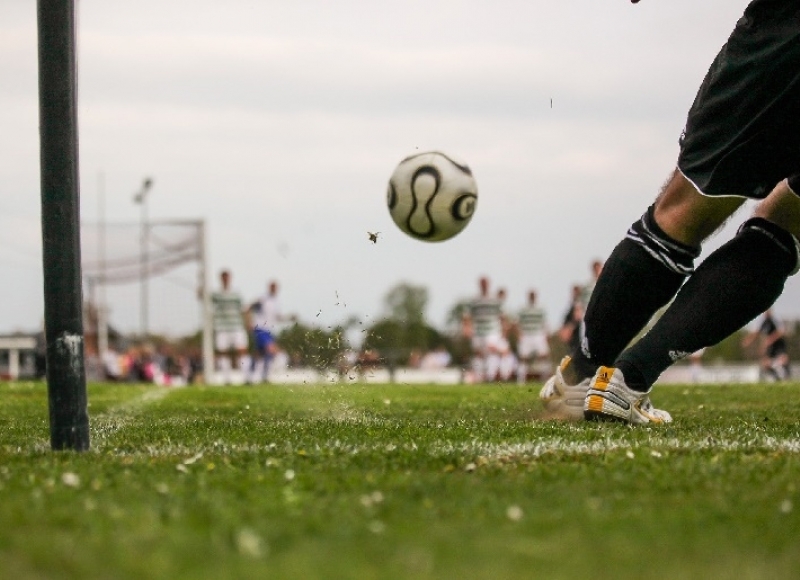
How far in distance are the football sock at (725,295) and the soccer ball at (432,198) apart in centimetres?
139

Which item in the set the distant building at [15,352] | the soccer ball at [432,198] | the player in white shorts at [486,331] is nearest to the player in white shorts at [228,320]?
the player in white shorts at [486,331]

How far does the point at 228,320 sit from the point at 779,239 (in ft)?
60.7

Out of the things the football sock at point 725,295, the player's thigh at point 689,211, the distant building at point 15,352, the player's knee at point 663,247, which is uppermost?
the player's thigh at point 689,211

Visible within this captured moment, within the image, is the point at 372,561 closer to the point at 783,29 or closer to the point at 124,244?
the point at 783,29

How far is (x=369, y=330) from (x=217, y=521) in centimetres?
445

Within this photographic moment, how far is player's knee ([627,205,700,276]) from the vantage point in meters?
5.36

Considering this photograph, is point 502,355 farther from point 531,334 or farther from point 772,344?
point 772,344

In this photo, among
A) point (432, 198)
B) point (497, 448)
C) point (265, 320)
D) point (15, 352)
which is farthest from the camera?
point (15, 352)

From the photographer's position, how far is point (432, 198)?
6398 mm

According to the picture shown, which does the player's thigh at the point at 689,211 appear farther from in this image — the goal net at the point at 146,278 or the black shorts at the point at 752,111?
the goal net at the point at 146,278

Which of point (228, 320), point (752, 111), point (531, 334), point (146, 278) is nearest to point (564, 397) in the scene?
point (752, 111)

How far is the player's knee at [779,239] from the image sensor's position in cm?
536

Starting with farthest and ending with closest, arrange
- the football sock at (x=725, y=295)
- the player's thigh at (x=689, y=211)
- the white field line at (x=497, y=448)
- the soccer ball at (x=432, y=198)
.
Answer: the soccer ball at (x=432, y=198) < the football sock at (x=725, y=295) < the player's thigh at (x=689, y=211) < the white field line at (x=497, y=448)

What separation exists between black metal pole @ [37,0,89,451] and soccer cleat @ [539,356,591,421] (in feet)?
8.15
